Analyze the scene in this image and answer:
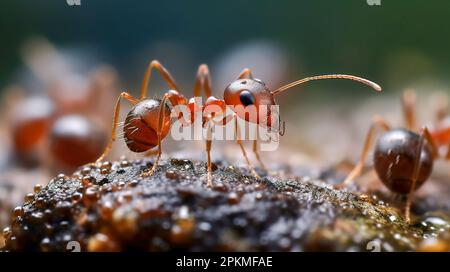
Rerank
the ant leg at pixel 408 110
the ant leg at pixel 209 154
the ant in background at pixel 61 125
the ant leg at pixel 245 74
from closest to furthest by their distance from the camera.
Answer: the ant leg at pixel 209 154
the ant leg at pixel 245 74
the ant in background at pixel 61 125
the ant leg at pixel 408 110

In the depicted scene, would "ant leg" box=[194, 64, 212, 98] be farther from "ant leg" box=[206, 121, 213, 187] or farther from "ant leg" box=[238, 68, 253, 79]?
"ant leg" box=[206, 121, 213, 187]

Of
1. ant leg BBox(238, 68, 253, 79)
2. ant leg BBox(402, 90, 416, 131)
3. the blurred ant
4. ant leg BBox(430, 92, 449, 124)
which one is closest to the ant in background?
ant leg BBox(238, 68, 253, 79)

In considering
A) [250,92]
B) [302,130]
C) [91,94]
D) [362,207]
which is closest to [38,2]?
[91,94]

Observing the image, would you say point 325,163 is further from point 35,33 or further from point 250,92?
point 35,33

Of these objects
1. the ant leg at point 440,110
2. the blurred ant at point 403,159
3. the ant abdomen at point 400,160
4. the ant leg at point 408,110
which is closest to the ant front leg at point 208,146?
the blurred ant at point 403,159

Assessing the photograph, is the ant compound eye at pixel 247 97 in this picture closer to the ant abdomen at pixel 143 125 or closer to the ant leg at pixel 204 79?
the ant abdomen at pixel 143 125

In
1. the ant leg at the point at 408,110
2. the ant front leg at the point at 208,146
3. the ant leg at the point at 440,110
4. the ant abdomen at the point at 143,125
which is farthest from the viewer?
the ant leg at the point at 440,110

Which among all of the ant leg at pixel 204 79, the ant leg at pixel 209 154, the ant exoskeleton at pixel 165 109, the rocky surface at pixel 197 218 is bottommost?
the rocky surface at pixel 197 218
